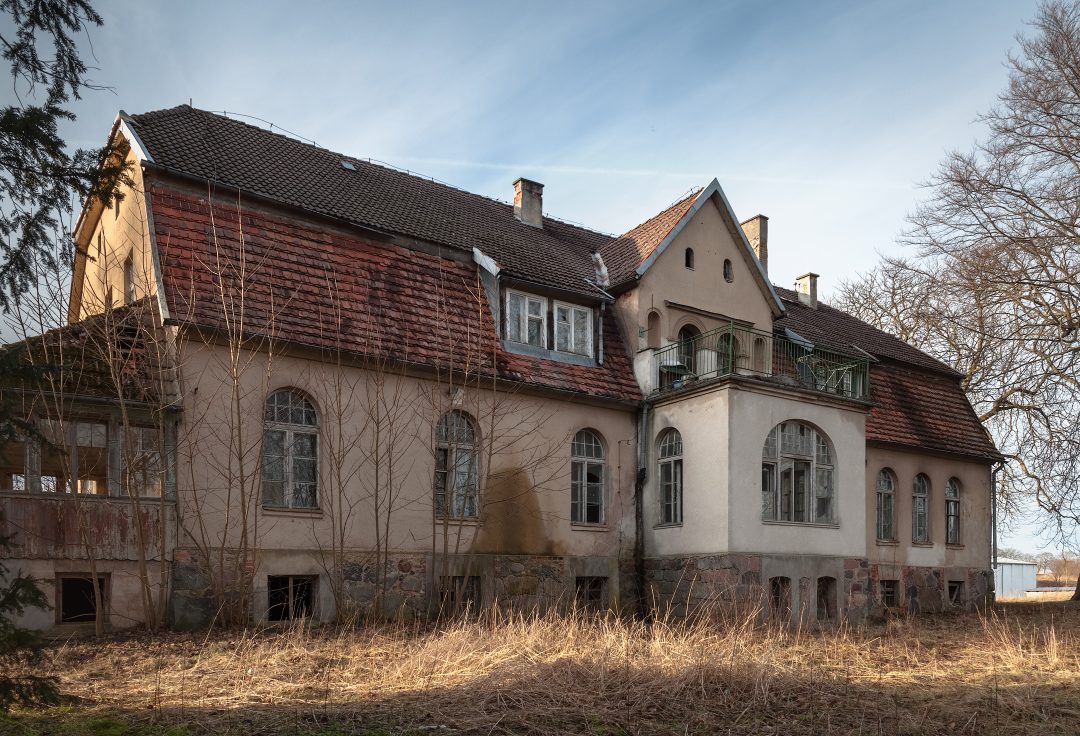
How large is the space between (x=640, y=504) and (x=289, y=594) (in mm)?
7332

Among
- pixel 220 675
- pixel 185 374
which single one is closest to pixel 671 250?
pixel 185 374

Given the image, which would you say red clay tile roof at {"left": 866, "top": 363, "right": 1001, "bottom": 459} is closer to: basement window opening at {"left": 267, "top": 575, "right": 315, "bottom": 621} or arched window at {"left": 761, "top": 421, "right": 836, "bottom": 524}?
arched window at {"left": 761, "top": 421, "right": 836, "bottom": 524}

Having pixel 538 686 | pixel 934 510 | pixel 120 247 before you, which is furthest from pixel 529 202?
pixel 538 686

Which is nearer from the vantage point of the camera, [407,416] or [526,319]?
[407,416]

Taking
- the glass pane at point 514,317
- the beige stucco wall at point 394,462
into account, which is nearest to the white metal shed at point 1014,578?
the beige stucco wall at point 394,462

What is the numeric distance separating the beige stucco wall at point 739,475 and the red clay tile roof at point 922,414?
3.70m

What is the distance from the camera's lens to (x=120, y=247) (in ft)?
56.0

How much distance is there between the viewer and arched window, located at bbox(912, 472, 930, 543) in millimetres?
23625

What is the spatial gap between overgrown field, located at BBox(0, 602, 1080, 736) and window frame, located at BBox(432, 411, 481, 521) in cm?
379

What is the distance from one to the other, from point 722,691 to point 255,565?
7.63 m

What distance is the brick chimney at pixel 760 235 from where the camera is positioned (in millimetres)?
26078

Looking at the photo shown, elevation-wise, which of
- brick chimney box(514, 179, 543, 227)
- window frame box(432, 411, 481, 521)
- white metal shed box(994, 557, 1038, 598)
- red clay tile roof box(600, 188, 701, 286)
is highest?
brick chimney box(514, 179, 543, 227)

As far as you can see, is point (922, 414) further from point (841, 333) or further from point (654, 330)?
point (654, 330)

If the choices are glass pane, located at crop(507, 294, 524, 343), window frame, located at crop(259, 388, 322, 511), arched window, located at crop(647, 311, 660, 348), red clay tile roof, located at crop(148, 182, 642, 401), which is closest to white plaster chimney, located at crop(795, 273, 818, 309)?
arched window, located at crop(647, 311, 660, 348)
